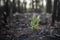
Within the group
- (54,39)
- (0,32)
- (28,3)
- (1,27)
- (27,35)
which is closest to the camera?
(54,39)

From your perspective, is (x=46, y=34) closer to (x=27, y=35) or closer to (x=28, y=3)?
(x=27, y=35)

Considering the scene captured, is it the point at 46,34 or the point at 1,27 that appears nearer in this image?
the point at 46,34

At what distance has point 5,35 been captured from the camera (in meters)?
7.00

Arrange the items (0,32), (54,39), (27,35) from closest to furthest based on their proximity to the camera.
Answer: (54,39), (27,35), (0,32)

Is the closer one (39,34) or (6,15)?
(39,34)

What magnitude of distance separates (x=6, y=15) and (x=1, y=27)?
1.58m

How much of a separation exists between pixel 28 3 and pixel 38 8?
97 cm

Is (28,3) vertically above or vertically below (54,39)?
above

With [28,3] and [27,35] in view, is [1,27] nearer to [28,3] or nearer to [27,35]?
[27,35]

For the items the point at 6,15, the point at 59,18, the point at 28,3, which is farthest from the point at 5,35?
the point at 28,3

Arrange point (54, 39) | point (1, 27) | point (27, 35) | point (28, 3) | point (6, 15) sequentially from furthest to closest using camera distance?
point (28, 3)
point (6, 15)
point (1, 27)
point (27, 35)
point (54, 39)

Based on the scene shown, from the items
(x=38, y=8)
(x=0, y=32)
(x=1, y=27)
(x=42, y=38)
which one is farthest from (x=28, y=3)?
(x=42, y=38)

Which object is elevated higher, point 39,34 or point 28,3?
point 28,3

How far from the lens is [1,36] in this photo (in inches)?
272
